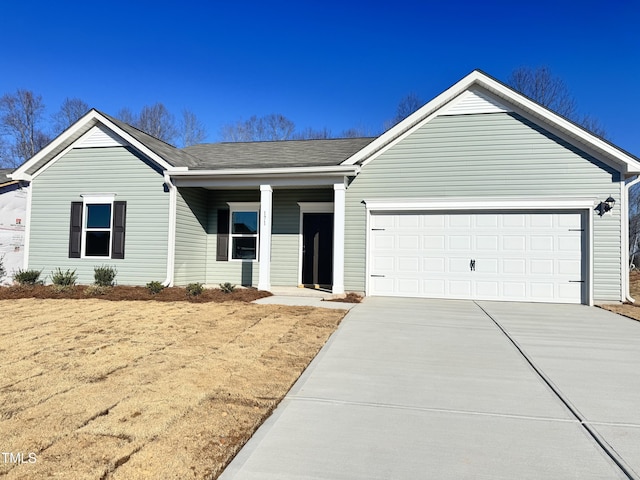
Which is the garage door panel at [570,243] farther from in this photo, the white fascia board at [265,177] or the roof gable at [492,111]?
the white fascia board at [265,177]

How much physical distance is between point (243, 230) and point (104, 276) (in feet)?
13.0

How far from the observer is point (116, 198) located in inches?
441

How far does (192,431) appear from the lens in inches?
115

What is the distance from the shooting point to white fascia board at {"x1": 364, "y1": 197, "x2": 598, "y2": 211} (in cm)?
948

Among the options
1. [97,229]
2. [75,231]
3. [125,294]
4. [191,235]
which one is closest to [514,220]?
[191,235]

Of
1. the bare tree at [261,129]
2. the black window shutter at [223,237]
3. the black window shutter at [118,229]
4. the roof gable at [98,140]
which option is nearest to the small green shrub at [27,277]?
the black window shutter at [118,229]

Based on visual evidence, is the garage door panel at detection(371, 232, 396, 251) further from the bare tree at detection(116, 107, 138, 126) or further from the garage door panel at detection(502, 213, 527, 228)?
the bare tree at detection(116, 107, 138, 126)

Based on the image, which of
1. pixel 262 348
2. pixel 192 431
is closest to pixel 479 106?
pixel 262 348

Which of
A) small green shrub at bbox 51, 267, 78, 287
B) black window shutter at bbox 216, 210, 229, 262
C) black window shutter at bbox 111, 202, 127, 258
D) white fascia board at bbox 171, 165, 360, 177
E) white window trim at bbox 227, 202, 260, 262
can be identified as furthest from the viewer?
black window shutter at bbox 216, 210, 229, 262

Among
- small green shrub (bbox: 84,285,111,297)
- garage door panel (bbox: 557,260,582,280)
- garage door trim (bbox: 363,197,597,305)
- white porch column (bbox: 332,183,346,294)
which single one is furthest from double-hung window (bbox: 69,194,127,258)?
garage door panel (bbox: 557,260,582,280)

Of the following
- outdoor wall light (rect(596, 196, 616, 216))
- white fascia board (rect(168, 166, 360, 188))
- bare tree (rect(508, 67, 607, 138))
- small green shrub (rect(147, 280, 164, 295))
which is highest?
bare tree (rect(508, 67, 607, 138))

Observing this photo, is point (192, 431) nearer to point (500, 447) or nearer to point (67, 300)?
point (500, 447)

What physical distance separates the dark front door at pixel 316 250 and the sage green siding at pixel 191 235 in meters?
3.08

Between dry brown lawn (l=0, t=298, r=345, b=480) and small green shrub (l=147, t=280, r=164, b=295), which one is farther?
small green shrub (l=147, t=280, r=164, b=295)
